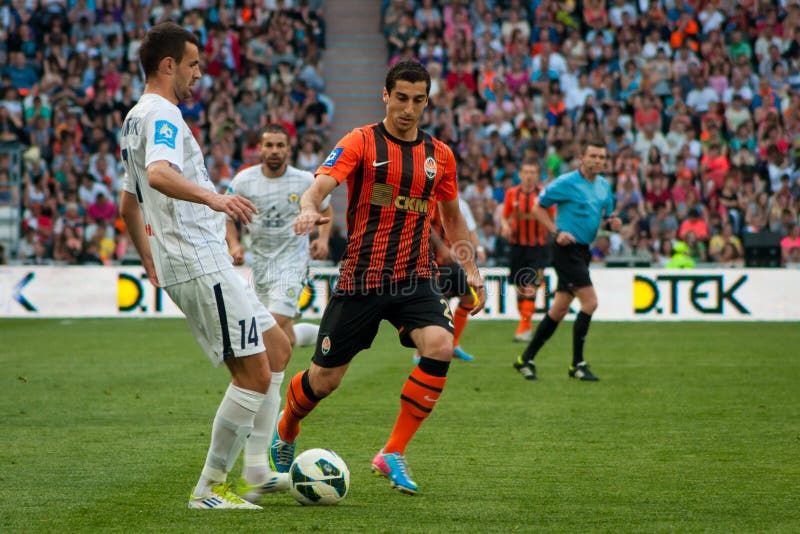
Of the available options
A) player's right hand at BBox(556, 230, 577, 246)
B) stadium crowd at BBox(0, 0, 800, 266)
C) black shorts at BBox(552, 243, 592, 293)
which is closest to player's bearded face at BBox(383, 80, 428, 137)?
player's right hand at BBox(556, 230, 577, 246)

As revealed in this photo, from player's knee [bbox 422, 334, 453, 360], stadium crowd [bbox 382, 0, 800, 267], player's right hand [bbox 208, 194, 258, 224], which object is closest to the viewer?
player's right hand [bbox 208, 194, 258, 224]

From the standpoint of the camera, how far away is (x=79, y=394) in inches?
383

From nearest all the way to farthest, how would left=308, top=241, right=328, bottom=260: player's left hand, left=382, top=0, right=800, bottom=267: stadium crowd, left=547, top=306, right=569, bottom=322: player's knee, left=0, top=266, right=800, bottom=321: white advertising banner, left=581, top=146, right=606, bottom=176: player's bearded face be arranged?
left=308, top=241, right=328, bottom=260: player's left hand → left=581, top=146, right=606, bottom=176: player's bearded face → left=547, top=306, right=569, bottom=322: player's knee → left=0, top=266, right=800, bottom=321: white advertising banner → left=382, top=0, right=800, bottom=267: stadium crowd

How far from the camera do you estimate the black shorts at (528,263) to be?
15688 mm

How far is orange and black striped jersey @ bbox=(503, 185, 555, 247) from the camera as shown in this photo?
15.1m

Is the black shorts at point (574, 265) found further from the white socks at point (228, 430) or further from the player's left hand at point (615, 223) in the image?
the white socks at point (228, 430)

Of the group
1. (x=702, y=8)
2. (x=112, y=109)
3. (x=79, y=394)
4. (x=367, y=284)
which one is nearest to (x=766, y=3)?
(x=702, y=8)

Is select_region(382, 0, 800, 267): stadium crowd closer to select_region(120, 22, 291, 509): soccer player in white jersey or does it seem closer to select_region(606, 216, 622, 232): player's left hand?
select_region(606, 216, 622, 232): player's left hand

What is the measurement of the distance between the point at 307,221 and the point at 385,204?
0.93m

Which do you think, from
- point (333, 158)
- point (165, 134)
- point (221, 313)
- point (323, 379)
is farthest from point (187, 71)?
point (323, 379)

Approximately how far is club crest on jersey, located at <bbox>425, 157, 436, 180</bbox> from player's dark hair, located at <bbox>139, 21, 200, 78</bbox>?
5.07 feet

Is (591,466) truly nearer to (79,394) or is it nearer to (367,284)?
(367,284)

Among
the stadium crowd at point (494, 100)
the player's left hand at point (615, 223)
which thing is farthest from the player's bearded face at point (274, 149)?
the stadium crowd at point (494, 100)

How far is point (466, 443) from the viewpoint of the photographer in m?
7.26
